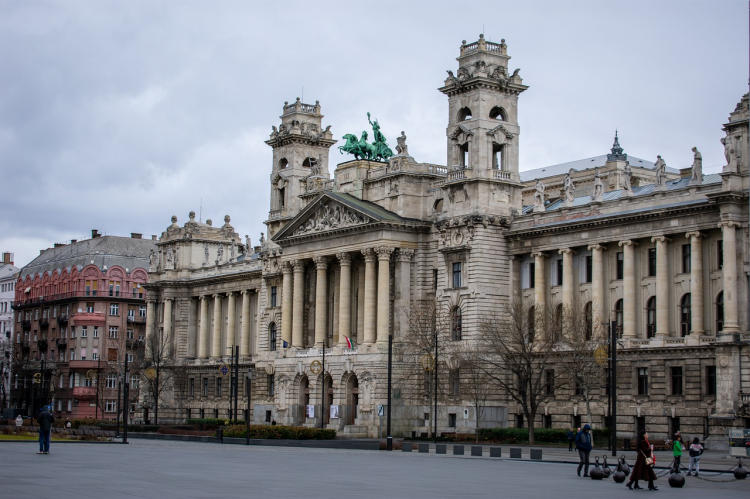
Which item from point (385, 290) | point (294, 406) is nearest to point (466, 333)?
point (385, 290)

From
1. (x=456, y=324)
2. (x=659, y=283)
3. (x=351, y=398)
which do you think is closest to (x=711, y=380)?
(x=659, y=283)

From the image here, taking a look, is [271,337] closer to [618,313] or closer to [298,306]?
[298,306]

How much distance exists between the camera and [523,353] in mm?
85750

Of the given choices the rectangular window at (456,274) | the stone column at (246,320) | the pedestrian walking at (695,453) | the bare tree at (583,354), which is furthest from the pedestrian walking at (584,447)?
the stone column at (246,320)

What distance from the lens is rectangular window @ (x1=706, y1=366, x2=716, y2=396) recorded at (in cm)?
8025

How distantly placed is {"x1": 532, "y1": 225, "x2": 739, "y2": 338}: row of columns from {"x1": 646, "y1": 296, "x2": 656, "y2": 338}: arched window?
3.16 feet

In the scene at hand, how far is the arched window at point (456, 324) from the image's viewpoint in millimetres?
97125

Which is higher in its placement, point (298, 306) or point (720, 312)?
point (298, 306)

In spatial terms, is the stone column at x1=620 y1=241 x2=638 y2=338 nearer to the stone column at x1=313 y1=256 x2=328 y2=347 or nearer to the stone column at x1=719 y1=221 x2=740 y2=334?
the stone column at x1=719 y1=221 x2=740 y2=334

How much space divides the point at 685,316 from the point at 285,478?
49.8 metres

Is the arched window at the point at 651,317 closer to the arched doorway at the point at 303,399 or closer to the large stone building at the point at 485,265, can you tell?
the large stone building at the point at 485,265

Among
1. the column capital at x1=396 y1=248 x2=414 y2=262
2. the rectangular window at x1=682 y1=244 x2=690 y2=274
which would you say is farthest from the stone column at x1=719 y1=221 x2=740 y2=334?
the column capital at x1=396 y1=248 x2=414 y2=262

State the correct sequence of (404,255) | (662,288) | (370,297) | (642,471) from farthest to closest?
(370,297)
(404,255)
(662,288)
(642,471)

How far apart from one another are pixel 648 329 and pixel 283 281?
130ft
